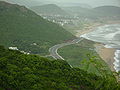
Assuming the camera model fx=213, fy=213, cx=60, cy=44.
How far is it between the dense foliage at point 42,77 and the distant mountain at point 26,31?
3834cm

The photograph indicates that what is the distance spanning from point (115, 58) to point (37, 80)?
56042 mm

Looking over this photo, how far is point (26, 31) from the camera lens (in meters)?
97.2

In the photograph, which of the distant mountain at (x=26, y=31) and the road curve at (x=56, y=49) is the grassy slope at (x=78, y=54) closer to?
the road curve at (x=56, y=49)

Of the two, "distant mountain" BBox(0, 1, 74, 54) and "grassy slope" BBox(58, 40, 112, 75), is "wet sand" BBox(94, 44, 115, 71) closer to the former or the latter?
"grassy slope" BBox(58, 40, 112, 75)

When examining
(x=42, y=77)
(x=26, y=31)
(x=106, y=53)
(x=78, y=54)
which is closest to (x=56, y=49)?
(x=78, y=54)

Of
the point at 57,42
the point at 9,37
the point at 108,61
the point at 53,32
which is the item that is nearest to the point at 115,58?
the point at 108,61

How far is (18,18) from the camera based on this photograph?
344ft

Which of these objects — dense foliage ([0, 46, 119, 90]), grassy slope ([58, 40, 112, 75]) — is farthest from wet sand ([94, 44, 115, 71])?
dense foliage ([0, 46, 119, 90])

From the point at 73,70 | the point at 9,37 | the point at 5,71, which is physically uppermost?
the point at 5,71

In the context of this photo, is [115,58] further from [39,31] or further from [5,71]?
[5,71]

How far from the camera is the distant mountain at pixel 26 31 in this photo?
8362 centimetres

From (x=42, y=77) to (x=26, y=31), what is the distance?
64.6m

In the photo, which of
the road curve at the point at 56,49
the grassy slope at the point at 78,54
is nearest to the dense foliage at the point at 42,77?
the grassy slope at the point at 78,54

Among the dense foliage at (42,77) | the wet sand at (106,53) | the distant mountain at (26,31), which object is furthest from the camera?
the distant mountain at (26,31)
